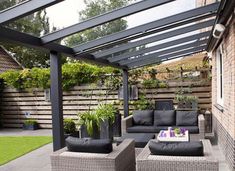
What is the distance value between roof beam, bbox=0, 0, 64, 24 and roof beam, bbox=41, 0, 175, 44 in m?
1.11

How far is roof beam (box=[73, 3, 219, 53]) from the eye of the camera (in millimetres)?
4809

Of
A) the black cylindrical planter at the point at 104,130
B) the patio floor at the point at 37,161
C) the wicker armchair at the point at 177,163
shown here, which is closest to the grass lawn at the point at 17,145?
the patio floor at the point at 37,161

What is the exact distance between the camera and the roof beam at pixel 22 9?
120 inches

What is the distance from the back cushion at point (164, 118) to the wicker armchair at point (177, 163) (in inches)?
163

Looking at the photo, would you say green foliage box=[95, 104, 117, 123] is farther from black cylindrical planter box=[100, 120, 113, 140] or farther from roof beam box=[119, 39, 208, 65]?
roof beam box=[119, 39, 208, 65]

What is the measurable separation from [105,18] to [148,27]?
45.2 inches

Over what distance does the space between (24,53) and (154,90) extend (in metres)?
9.96

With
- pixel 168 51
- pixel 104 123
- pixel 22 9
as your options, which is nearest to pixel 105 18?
pixel 22 9

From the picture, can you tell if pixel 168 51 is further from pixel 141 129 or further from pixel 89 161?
pixel 89 161

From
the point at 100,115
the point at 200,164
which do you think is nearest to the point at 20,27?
the point at 200,164

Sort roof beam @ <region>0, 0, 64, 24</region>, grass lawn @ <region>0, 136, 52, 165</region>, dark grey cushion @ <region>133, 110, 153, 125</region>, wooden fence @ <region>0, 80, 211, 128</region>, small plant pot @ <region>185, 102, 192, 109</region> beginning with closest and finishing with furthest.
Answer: roof beam @ <region>0, 0, 64, 24</region>, grass lawn @ <region>0, 136, 52, 165</region>, dark grey cushion @ <region>133, 110, 153, 125</region>, small plant pot @ <region>185, 102, 192, 109</region>, wooden fence @ <region>0, 80, 211, 128</region>

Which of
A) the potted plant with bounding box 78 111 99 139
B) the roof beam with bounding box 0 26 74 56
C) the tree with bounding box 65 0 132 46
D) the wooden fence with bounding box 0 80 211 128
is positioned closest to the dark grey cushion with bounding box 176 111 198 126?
→ the wooden fence with bounding box 0 80 211 128

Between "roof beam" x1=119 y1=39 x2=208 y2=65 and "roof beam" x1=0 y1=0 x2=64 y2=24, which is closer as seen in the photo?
"roof beam" x1=0 y1=0 x2=64 y2=24

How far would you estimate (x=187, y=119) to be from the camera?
7.65 m
